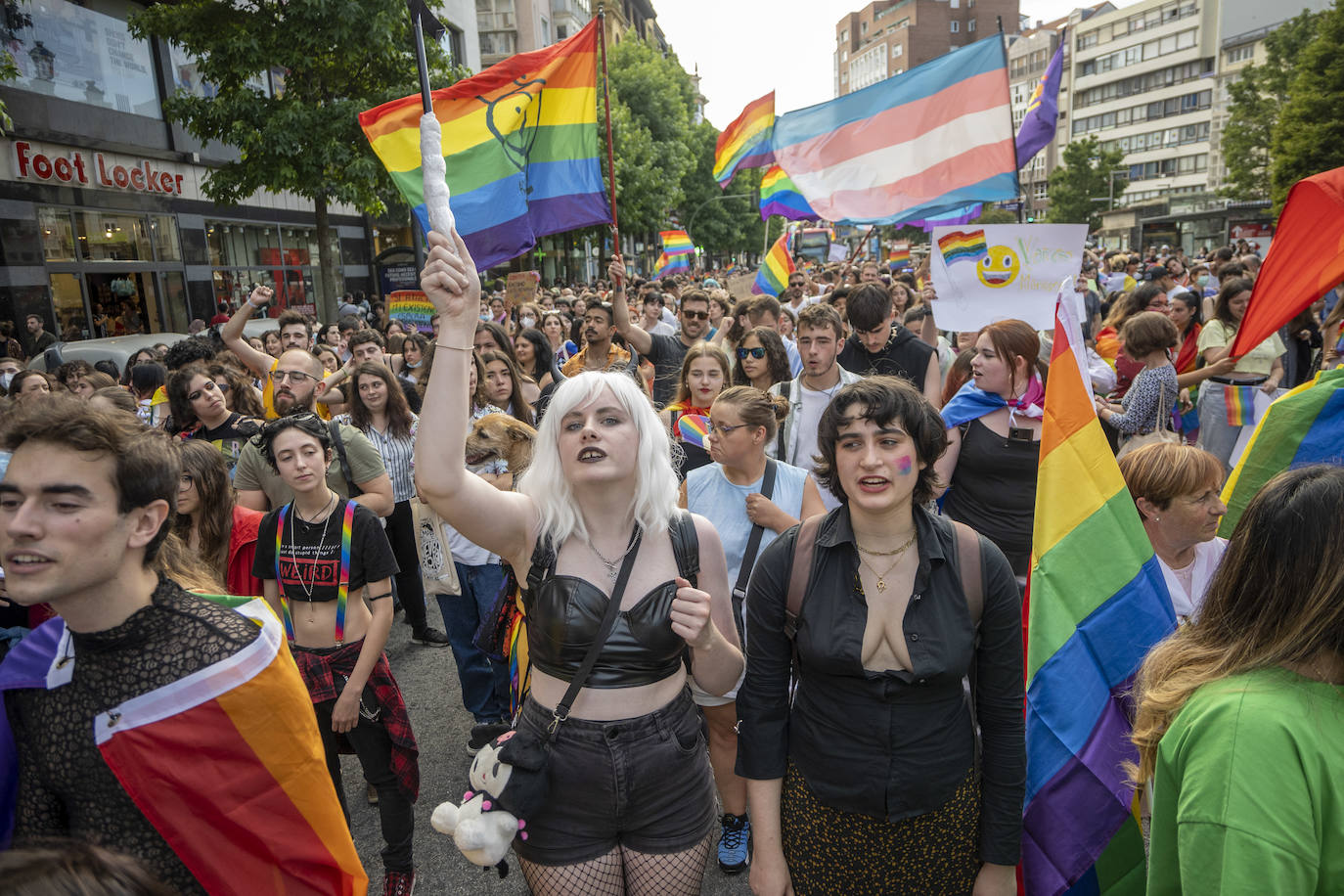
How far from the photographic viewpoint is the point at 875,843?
2.19 m

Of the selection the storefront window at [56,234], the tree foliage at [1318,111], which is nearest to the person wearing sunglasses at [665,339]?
the storefront window at [56,234]

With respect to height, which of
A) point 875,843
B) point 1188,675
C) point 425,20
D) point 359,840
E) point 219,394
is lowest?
point 359,840

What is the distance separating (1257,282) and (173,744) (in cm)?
451

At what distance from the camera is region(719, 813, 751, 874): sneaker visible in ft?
11.4

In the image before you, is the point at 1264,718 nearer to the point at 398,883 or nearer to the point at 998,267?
the point at 398,883

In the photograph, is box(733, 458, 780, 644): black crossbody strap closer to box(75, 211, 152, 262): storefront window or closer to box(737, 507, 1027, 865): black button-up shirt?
box(737, 507, 1027, 865): black button-up shirt

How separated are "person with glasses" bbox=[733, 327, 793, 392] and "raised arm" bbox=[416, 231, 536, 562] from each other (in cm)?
333

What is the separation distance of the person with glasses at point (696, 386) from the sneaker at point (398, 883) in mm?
2254

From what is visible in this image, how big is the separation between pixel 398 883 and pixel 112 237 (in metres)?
18.0

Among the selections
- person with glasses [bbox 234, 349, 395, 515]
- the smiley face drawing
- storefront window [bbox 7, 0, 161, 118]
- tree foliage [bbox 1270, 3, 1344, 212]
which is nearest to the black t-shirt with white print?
person with glasses [bbox 234, 349, 395, 515]

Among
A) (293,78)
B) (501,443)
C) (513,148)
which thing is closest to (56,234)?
(293,78)

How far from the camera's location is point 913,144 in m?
7.73

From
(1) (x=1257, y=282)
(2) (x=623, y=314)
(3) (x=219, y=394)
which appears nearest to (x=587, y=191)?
(2) (x=623, y=314)

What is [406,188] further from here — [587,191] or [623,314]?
[623,314]
